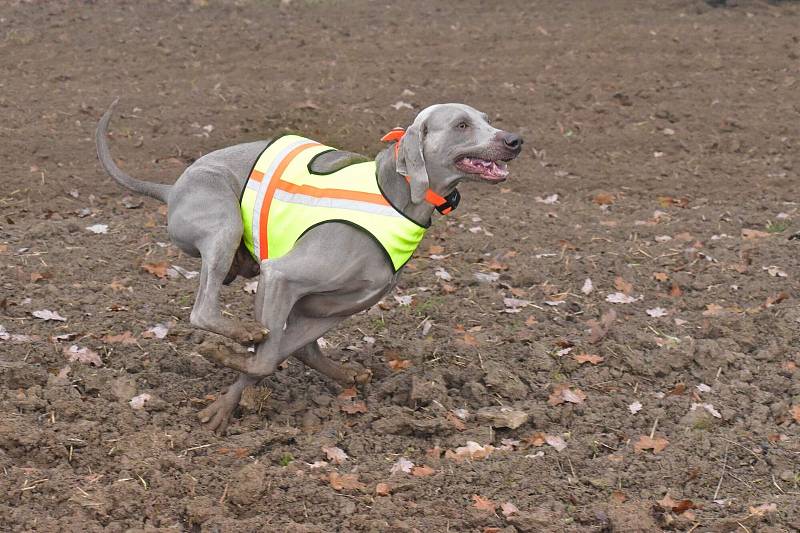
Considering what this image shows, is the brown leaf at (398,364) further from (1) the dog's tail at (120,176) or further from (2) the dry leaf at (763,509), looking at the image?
(2) the dry leaf at (763,509)

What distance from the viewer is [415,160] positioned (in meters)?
5.10

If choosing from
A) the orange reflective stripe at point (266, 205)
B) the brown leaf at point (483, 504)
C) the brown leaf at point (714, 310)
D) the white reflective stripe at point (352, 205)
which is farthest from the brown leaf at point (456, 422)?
the brown leaf at point (714, 310)

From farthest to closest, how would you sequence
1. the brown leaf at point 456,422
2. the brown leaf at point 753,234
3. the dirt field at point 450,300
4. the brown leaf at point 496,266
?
1. the brown leaf at point 753,234
2. the brown leaf at point 496,266
3. the brown leaf at point 456,422
4. the dirt field at point 450,300

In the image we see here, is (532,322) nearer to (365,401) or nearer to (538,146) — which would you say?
(365,401)

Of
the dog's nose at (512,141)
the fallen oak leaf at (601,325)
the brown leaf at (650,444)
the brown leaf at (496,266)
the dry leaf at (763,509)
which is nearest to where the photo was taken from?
the dry leaf at (763,509)

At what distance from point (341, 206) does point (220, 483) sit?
1.41 meters

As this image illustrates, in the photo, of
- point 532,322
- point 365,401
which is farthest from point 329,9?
point 365,401

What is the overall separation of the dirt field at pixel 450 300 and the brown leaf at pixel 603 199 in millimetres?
72

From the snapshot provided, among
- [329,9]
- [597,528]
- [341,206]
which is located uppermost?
[341,206]

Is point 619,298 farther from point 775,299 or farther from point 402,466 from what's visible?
point 402,466

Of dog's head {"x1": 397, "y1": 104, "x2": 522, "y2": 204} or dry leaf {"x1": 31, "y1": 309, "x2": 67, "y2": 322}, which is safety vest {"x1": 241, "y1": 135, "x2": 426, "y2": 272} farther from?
dry leaf {"x1": 31, "y1": 309, "x2": 67, "y2": 322}

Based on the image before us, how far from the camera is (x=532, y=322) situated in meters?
6.93

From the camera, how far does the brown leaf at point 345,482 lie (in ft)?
16.0

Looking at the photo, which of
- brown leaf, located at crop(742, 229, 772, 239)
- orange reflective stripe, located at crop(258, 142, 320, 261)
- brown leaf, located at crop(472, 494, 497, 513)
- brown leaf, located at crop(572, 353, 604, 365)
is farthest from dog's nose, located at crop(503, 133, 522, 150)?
brown leaf, located at crop(742, 229, 772, 239)
